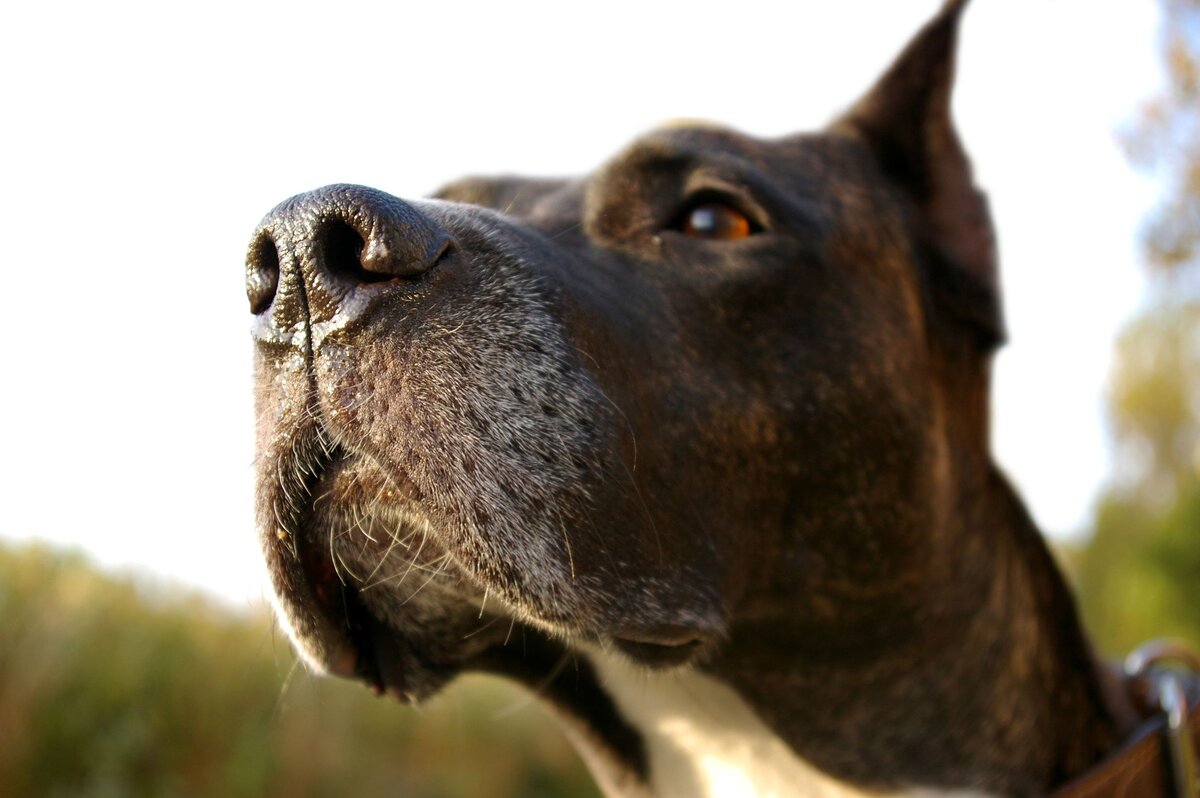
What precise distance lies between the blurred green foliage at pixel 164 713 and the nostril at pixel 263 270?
8.55 ft

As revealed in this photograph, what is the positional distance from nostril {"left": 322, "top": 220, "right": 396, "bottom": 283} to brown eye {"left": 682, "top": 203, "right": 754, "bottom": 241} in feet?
3.22

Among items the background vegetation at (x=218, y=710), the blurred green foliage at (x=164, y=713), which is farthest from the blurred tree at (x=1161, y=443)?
the blurred green foliage at (x=164, y=713)

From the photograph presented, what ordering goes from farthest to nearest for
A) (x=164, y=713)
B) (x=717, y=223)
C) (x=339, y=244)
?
(x=164, y=713)
(x=717, y=223)
(x=339, y=244)

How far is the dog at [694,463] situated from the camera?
1845 millimetres

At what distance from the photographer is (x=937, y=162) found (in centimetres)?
313

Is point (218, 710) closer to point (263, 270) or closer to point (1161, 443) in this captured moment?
point (263, 270)

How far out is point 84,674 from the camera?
17.3 ft

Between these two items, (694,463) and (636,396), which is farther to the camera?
(694,463)

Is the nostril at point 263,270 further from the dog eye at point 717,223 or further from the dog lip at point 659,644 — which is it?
the dog eye at point 717,223

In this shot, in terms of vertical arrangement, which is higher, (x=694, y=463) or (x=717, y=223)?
(x=717, y=223)

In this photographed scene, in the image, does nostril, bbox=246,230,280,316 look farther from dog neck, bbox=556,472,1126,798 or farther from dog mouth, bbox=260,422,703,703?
dog neck, bbox=556,472,1126,798

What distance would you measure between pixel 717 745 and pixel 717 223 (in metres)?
1.30

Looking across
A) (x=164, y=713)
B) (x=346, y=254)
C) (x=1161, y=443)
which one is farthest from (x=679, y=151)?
(x=1161, y=443)

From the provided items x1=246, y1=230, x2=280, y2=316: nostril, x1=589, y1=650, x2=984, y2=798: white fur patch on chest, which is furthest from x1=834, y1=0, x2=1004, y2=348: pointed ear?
x1=246, y1=230, x2=280, y2=316: nostril
